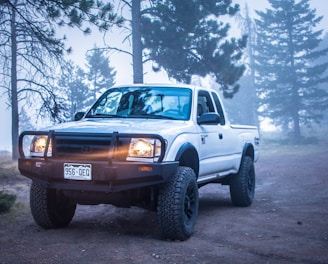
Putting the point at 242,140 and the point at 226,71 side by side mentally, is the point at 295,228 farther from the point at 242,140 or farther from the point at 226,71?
the point at 226,71

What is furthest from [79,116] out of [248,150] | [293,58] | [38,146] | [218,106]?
[293,58]

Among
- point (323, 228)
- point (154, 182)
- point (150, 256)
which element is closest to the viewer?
point (150, 256)

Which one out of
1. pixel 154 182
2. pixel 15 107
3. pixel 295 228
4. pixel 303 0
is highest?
pixel 303 0

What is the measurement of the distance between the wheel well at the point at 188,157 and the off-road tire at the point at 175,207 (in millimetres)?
255

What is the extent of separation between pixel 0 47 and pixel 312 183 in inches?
363

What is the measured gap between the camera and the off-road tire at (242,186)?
7.61m

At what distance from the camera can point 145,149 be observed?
462cm

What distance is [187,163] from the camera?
219 inches

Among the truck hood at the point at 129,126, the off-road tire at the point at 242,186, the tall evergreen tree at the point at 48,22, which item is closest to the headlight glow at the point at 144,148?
the truck hood at the point at 129,126

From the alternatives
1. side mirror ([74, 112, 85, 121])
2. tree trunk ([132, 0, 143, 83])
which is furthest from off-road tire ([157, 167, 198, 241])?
tree trunk ([132, 0, 143, 83])

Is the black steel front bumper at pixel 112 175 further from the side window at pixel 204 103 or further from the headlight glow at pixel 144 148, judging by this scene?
the side window at pixel 204 103

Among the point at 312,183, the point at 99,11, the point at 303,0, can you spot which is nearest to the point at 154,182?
the point at 99,11

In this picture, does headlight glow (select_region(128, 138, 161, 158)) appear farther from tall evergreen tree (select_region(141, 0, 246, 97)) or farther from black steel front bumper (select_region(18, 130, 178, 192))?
tall evergreen tree (select_region(141, 0, 246, 97))

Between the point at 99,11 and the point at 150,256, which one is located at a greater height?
the point at 99,11
